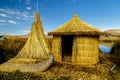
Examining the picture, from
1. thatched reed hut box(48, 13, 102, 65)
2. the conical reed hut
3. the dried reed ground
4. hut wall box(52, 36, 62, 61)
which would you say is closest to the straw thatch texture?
the conical reed hut

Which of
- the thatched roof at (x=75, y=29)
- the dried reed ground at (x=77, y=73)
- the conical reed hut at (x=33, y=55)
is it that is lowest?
the dried reed ground at (x=77, y=73)

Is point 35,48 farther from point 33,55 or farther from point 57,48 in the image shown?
point 57,48

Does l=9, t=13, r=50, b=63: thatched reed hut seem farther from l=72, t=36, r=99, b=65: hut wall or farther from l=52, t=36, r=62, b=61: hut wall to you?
l=72, t=36, r=99, b=65: hut wall

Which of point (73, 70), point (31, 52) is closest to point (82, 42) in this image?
point (73, 70)

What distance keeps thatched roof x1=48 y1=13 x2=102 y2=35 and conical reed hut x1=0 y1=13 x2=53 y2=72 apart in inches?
55.1

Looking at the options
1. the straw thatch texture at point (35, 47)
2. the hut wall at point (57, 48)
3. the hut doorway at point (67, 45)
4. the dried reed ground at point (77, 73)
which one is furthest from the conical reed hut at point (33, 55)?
the hut doorway at point (67, 45)

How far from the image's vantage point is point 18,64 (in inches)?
366

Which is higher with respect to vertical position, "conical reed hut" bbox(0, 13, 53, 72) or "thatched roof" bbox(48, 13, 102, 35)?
"thatched roof" bbox(48, 13, 102, 35)

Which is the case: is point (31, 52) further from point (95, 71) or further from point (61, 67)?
point (95, 71)

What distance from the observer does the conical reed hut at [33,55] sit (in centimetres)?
871

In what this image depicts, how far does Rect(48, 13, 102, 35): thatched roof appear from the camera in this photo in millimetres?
9289

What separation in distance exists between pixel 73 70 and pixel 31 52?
3.25 meters

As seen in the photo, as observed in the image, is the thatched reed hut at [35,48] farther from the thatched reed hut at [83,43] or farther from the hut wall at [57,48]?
the thatched reed hut at [83,43]

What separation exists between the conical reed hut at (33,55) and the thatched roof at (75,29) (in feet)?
4.59
